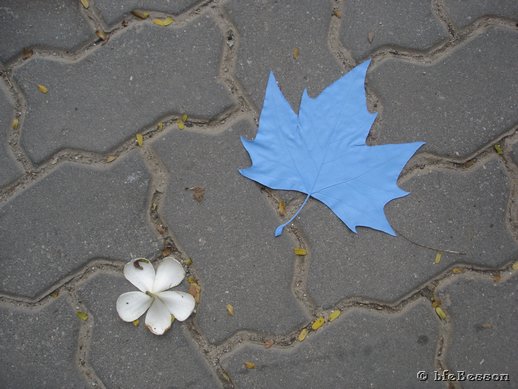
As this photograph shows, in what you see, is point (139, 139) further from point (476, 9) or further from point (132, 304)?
point (476, 9)

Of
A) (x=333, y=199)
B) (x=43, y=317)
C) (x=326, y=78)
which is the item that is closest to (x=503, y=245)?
(x=333, y=199)

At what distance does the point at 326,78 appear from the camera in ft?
5.69

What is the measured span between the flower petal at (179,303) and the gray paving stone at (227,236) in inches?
1.6

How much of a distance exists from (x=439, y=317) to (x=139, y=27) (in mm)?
1305

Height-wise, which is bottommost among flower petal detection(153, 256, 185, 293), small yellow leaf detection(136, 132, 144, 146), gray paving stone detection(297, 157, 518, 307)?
gray paving stone detection(297, 157, 518, 307)

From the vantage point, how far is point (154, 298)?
1.67 meters

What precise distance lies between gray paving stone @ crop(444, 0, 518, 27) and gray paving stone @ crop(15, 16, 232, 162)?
75 centimetres

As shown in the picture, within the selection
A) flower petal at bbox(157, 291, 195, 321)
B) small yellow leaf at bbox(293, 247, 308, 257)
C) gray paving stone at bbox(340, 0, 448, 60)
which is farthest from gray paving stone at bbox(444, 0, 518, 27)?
flower petal at bbox(157, 291, 195, 321)

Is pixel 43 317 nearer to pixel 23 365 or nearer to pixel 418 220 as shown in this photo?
pixel 23 365

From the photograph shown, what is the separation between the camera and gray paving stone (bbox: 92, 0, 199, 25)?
1.72 metres

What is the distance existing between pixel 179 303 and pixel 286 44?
34.4 inches

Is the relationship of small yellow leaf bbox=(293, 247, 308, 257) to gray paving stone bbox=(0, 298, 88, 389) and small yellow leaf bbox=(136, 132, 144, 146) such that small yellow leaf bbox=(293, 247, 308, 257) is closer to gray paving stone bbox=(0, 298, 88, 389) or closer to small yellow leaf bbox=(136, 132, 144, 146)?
small yellow leaf bbox=(136, 132, 144, 146)

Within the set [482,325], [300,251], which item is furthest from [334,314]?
[482,325]

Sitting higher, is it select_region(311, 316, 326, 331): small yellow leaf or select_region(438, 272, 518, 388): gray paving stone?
select_region(311, 316, 326, 331): small yellow leaf
